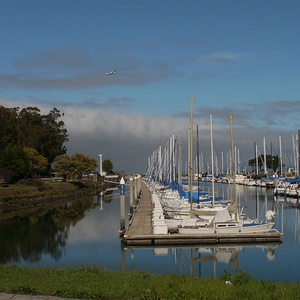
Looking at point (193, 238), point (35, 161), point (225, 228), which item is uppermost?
point (35, 161)

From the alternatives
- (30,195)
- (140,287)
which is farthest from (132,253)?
(30,195)

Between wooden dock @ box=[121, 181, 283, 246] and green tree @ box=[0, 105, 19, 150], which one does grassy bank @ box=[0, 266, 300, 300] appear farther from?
green tree @ box=[0, 105, 19, 150]

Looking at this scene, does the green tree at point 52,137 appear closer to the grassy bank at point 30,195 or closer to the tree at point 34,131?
the tree at point 34,131

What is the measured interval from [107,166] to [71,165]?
79.6 metres

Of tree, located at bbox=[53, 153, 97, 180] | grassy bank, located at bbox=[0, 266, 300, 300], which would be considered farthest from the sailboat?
tree, located at bbox=[53, 153, 97, 180]

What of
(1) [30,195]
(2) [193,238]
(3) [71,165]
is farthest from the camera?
(3) [71,165]

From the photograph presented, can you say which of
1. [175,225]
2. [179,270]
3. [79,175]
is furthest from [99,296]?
[79,175]

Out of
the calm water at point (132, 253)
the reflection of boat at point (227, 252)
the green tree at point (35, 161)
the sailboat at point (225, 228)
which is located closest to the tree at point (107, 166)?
the green tree at point (35, 161)

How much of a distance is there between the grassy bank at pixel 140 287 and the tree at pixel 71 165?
94.7m

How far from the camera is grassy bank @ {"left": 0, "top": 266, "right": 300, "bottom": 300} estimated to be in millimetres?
11898

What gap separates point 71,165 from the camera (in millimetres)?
110375

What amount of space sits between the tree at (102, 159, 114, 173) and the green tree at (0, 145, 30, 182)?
98.6 meters

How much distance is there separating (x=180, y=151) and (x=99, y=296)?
61530 millimetres

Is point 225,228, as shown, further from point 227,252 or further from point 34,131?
point 34,131
